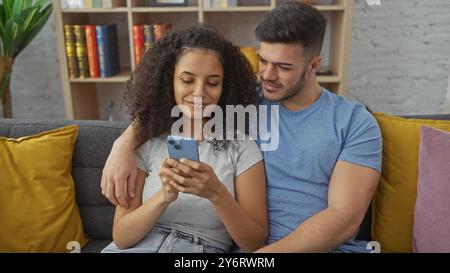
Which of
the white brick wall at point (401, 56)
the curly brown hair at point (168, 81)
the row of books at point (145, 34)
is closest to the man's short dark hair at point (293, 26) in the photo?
the curly brown hair at point (168, 81)

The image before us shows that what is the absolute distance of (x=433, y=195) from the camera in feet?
3.60

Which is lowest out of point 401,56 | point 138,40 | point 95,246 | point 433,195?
point 95,246

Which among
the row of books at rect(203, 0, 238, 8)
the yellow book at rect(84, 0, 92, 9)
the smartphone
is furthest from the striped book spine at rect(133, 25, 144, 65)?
the smartphone

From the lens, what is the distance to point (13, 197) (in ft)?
4.05

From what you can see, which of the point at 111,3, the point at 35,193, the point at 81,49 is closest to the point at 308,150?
the point at 35,193

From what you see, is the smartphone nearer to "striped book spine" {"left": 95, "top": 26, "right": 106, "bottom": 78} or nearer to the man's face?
the man's face

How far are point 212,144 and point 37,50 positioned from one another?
196 centimetres

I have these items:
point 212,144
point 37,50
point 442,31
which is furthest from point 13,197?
point 442,31

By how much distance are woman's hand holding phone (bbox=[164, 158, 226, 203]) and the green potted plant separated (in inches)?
62.2

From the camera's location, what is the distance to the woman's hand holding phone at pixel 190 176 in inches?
36.2

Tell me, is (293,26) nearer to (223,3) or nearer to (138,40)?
(223,3)

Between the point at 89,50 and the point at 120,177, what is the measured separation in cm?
145

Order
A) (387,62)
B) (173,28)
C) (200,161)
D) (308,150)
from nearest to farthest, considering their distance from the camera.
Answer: (200,161)
(308,150)
(173,28)
(387,62)

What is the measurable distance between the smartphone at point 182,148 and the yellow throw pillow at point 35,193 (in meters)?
0.54
